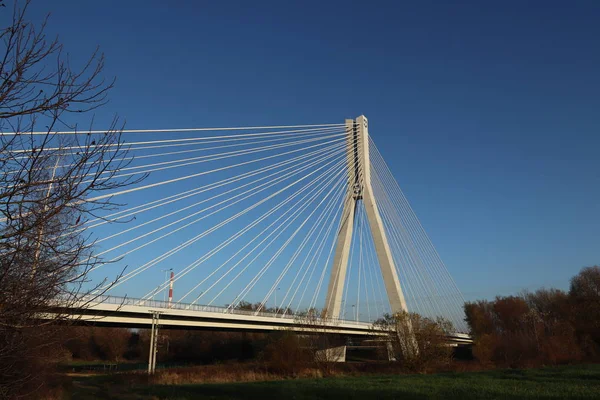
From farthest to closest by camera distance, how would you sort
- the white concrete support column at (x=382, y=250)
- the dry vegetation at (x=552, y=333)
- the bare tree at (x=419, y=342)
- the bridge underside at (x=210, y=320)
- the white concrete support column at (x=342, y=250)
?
1. the dry vegetation at (x=552, y=333)
2. the white concrete support column at (x=342, y=250)
3. the white concrete support column at (x=382, y=250)
4. the bare tree at (x=419, y=342)
5. the bridge underside at (x=210, y=320)

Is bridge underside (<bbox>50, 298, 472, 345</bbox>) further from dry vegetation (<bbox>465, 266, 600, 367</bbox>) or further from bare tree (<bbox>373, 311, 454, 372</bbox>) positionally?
dry vegetation (<bbox>465, 266, 600, 367</bbox>)

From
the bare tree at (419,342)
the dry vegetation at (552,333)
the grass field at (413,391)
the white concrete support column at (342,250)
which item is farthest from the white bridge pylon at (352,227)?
the dry vegetation at (552,333)

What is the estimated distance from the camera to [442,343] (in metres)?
28.8

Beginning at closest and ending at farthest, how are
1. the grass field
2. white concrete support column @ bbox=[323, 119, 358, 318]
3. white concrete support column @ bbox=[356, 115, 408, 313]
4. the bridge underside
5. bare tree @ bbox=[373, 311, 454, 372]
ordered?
the grass field, the bridge underside, bare tree @ bbox=[373, 311, 454, 372], white concrete support column @ bbox=[356, 115, 408, 313], white concrete support column @ bbox=[323, 119, 358, 318]

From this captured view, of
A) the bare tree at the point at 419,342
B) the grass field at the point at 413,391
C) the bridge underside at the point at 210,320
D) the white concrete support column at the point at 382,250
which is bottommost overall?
the grass field at the point at 413,391

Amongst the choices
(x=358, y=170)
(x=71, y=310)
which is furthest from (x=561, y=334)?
(x=71, y=310)

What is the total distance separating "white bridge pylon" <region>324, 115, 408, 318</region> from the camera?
29750 millimetres

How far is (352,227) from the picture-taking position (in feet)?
104

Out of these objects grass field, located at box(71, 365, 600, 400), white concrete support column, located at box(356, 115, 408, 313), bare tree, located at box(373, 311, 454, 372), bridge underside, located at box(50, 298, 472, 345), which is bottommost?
grass field, located at box(71, 365, 600, 400)

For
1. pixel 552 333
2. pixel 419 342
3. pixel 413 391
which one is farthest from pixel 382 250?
pixel 552 333

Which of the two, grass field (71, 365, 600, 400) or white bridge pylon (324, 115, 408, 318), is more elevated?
white bridge pylon (324, 115, 408, 318)

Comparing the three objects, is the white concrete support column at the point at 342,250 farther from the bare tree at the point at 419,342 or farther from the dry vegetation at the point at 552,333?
the dry vegetation at the point at 552,333

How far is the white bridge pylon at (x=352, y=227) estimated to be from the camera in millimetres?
29750

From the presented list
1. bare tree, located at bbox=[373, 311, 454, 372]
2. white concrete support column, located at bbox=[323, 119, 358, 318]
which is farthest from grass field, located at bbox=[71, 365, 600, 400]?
white concrete support column, located at bbox=[323, 119, 358, 318]
